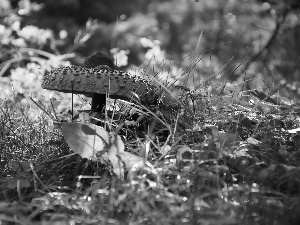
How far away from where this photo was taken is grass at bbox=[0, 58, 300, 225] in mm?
1477

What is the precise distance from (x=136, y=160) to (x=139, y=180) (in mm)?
145

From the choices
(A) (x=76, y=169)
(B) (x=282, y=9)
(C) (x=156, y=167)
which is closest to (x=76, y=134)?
(A) (x=76, y=169)

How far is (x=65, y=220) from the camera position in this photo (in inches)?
57.0

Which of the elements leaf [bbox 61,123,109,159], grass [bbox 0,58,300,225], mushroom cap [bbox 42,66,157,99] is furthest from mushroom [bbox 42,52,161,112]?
leaf [bbox 61,123,109,159]

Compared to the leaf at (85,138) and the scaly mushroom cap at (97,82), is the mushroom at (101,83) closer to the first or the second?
the scaly mushroom cap at (97,82)

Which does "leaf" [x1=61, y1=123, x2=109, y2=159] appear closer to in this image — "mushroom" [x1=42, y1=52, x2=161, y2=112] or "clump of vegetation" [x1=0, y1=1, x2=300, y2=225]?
"clump of vegetation" [x1=0, y1=1, x2=300, y2=225]

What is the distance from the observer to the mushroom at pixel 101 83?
227cm

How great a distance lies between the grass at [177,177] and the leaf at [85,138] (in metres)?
0.05

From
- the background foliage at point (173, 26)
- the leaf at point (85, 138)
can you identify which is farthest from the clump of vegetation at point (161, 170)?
the background foliage at point (173, 26)

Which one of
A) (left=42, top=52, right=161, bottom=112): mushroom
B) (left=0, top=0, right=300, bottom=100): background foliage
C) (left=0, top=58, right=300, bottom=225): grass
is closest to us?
(left=0, top=58, right=300, bottom=225): grass

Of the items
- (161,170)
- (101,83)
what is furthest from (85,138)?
(101,83)

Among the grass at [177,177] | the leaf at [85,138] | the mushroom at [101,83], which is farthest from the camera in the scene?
the mushroom at [101,83]

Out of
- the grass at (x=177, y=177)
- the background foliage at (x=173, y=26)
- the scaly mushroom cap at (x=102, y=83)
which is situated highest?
the background foliage at (x=173, y=26)

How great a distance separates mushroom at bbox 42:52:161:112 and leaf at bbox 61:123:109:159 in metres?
0.38
